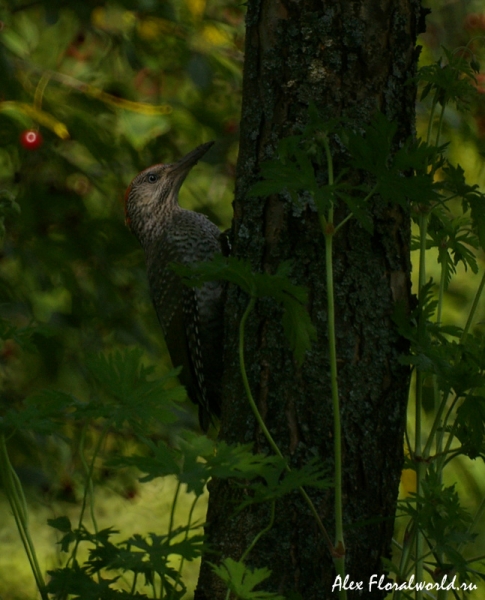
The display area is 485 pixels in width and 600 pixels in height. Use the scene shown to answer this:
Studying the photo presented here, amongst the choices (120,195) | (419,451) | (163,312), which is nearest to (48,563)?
(163,312)

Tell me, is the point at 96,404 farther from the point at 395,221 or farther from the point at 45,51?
the point at 45,51

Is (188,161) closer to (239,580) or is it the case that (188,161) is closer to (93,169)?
(93,169)

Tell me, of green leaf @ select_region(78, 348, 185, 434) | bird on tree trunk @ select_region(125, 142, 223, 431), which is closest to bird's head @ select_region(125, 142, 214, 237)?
bird on tree trunk @ select_region(125, 142, 223, 431)

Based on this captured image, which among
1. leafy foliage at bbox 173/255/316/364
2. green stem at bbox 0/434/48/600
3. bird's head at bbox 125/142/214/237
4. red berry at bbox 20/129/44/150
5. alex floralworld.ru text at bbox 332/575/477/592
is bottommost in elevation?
alex floralworld.ru text at bbox 332/575/477/592

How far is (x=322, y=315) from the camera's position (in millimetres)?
1947

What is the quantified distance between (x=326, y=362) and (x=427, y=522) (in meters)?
0.41

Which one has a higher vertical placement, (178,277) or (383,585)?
(178,277)

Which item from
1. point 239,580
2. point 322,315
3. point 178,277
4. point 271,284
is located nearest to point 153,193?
point 178,277

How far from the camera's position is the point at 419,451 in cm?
194

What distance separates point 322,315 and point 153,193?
2262 millimetres

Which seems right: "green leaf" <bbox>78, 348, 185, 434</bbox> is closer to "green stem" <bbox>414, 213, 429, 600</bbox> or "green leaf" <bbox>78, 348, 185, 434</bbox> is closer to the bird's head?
"green stem" <bbox>414, 213, 429, 600</bbox>

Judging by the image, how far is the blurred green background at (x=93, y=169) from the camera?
3484 millimetres

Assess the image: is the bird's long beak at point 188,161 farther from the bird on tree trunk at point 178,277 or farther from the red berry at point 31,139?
the red berry at point 31,139

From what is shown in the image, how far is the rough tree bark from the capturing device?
1.92m
